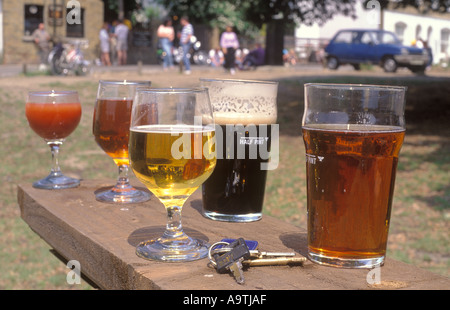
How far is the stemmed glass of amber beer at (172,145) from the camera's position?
4.19ft

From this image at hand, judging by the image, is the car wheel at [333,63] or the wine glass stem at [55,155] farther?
the car wheel at [333,63]

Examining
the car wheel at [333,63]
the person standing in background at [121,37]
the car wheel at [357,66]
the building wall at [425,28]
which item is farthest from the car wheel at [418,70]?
the building wall at [425,28]

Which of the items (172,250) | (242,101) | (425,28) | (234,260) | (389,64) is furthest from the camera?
(425,28)

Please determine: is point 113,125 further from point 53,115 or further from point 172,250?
point 172,250

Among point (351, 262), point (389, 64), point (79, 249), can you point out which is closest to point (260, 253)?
point (351, 262)

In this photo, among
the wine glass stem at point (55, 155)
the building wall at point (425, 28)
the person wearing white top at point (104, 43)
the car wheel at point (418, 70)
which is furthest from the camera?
the building wall at point (425, 28)

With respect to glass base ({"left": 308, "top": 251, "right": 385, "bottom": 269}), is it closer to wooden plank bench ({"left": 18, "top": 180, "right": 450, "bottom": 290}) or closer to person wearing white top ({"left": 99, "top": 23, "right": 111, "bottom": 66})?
wooden plank bench ({"left": 18, "top": 180, "right": 450, "bottom": 290})

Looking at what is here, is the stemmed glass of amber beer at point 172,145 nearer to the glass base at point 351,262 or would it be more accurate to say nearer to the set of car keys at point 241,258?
the set of car keys at point 241,258

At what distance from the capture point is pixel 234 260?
4.00ft

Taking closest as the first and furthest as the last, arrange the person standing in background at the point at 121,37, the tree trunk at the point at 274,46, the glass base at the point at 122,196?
the glass base at the point at 122,196 → the tree trunk at the point at 274,46 → the person standing in background at the point at 121,37

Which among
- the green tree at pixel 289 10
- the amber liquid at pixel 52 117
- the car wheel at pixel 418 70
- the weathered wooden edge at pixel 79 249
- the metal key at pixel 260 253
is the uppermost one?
the green tree at pixel 289 10

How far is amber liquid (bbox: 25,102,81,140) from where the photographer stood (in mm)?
2080
